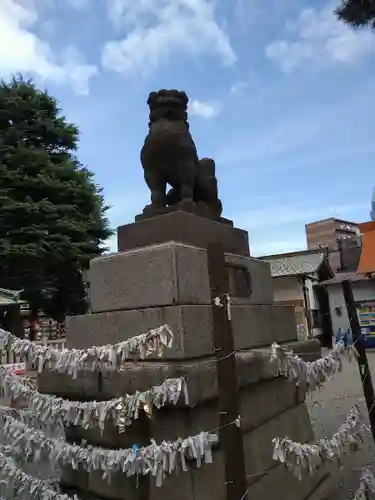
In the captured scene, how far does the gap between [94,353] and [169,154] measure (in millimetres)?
2098

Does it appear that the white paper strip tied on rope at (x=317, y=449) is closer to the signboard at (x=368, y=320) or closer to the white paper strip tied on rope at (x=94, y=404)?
the white paper strip tied on rope at (x=94, y=404)

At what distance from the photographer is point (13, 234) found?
49.0 ft

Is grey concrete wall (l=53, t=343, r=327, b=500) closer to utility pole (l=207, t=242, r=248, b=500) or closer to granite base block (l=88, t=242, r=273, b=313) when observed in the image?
utility pole (l=207, t=242, r=248, b=500)

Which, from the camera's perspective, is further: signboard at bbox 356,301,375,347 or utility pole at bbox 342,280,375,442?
signboard at bbox 356,301,375,347

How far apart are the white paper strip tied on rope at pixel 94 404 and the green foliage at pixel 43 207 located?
1211 centimetres

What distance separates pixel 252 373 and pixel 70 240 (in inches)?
534

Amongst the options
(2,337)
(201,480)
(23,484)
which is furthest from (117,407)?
(23,484)

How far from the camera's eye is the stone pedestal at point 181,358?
9.32 feet

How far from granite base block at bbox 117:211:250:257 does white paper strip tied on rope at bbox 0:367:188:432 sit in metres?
1.32

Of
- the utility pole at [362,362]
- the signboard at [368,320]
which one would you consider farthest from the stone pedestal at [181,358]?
the signboard at [368,320]

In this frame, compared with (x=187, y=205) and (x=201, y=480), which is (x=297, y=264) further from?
(x=201, y=480)

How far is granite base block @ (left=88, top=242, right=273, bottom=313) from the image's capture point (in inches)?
124

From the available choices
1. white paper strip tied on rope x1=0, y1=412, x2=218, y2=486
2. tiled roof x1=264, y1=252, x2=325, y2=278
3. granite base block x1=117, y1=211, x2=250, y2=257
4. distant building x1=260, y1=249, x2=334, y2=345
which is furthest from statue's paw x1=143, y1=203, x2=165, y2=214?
tiled roof x1=264, y1=252, x2=325, y2=278

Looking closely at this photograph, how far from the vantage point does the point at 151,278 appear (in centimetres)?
327
